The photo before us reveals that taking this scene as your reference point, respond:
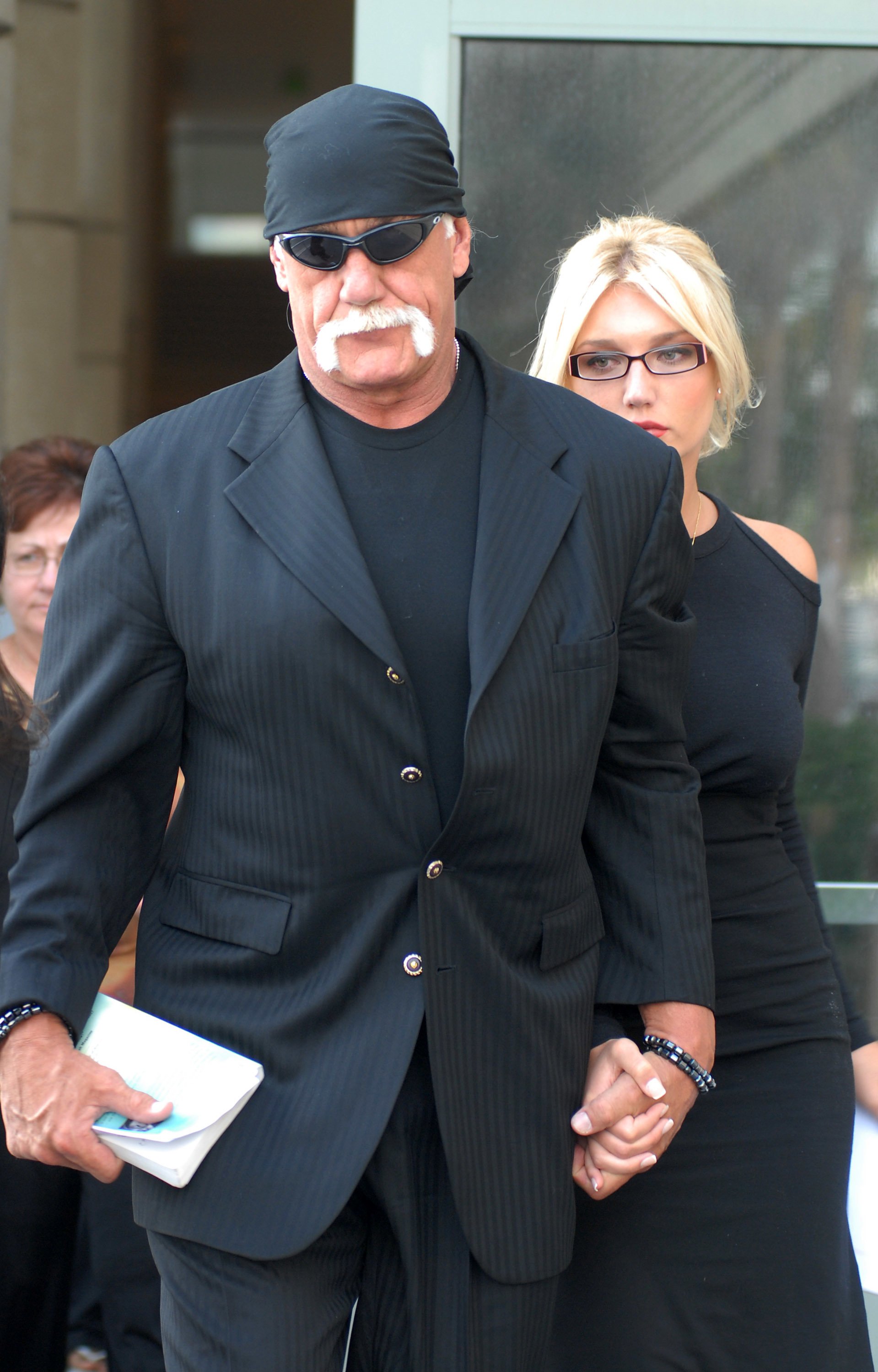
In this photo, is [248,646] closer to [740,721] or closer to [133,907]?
[133,907]

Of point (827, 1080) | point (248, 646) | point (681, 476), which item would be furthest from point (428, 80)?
point (827, 1080)

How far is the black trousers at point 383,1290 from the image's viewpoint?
1.87m

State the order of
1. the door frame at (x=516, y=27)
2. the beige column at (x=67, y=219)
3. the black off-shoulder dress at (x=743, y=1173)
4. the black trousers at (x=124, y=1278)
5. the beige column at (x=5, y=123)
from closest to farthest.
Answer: the black off-shoulder dress at (x=743, y=1173) < the black trousers at (x=124, y=1278) < the door frame at (x=516, y=27) < the beige column at (x=5, y=123) < the beige column at (x=67, y=219)

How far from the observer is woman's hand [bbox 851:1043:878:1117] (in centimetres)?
262

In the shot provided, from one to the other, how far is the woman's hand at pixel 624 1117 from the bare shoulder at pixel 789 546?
951 mm

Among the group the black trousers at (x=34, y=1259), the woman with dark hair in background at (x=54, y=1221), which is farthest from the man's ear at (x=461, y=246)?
the black trousers at (x=34, y=1259)

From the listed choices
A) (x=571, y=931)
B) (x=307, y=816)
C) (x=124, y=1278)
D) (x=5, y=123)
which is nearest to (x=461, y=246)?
(x=307, y=816)

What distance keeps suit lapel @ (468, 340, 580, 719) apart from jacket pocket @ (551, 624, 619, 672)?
0.24ft

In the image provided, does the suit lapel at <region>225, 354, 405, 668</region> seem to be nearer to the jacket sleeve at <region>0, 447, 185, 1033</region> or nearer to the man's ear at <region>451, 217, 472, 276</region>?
the jacket sleeve at <region>0, 447, 185, 1033</region>

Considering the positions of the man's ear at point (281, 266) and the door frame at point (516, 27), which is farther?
the door frame at point (516, 27)

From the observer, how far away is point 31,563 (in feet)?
11.8

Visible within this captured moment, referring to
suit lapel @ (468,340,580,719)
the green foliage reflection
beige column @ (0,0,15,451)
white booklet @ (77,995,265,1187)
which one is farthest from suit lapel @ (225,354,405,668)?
beige column @ (0,0,15,451)

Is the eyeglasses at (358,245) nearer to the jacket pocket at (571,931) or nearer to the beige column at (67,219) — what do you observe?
the jacket pocket at (571,931)

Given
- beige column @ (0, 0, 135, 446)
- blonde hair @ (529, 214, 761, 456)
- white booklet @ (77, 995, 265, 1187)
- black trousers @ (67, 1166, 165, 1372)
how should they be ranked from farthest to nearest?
beige column @ (0, 0, 135, 446)
black trousers @ (67, 1166, 165, 1372)
blonde hair @ (529, 214, 761, 456)
white booklet @ (77, 995, 265, 1187)
